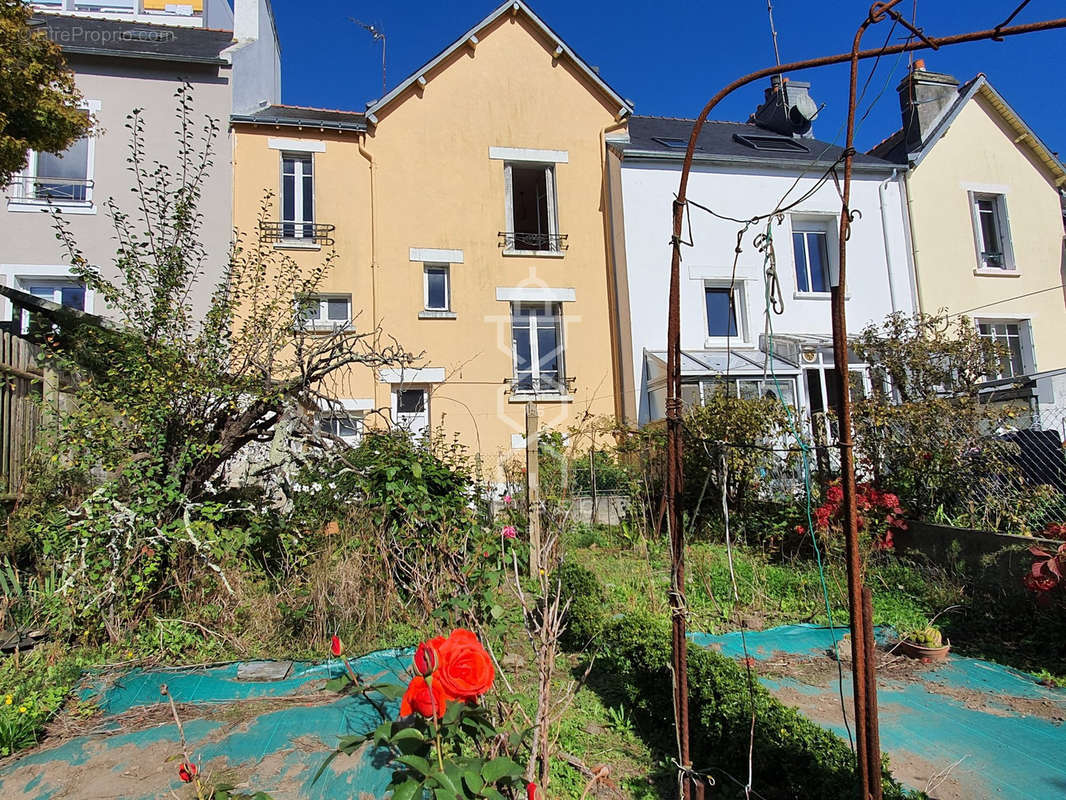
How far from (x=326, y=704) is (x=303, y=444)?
9.51 feet

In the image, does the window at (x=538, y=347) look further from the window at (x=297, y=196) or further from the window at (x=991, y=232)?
the window at (x=991, y=232)

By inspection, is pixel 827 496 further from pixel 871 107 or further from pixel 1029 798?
pixel 871 107

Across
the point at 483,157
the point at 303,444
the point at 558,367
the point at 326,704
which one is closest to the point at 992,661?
the point at 326,704

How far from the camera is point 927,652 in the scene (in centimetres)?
473

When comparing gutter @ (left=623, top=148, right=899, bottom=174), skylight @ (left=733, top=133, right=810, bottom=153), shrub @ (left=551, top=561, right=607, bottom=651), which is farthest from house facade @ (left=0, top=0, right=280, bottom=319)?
skylight @ (left=733, top=133, right=810, bottom=153)

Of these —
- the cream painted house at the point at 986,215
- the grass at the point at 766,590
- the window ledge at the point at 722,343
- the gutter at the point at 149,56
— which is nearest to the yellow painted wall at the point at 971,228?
the cream painted house at the point at 986,215

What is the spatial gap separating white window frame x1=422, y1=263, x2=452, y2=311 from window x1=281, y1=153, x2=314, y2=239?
219 cm

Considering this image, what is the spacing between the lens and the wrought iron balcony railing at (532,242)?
12789 millimetres

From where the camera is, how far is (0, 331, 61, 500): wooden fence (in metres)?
5.44

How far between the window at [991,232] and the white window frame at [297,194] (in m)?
14.3

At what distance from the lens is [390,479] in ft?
18.2

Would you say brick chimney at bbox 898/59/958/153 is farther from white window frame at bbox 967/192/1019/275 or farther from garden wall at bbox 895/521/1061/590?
garden wall at bbox 895/521/1061/590

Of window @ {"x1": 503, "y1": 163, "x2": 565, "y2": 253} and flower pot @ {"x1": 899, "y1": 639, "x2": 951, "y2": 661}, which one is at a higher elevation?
window @ {"x1": 503, "y1": 163, "x2": 565, "y2": 253}

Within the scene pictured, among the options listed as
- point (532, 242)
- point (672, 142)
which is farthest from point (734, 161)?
point (532, 242)
